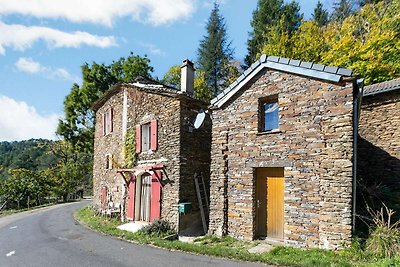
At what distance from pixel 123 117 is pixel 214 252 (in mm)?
9943

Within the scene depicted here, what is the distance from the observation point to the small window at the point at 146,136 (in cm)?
1398

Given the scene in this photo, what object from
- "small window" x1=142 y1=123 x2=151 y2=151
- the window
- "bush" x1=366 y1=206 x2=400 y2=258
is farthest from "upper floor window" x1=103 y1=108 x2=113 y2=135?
"bush" x1=366 y1=206 x2=400 y2=258

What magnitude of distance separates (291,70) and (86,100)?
2417 centimetres

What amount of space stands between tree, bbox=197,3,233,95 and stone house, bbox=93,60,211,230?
14.3 m

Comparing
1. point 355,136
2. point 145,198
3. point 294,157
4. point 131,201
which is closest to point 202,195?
point 145,198

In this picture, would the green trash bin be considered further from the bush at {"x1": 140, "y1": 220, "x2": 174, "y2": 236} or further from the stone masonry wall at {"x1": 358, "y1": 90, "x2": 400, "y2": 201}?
the stone masonry wall at {"x1": 358, "y1": 90, "x2": 400, "y2": 201}

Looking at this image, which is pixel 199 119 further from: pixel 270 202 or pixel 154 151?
pixel 270 202

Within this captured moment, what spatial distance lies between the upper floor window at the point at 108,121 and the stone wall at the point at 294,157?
8.66m

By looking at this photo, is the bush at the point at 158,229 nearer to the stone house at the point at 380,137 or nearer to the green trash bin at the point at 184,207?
the green trash bin at the point at 184,207

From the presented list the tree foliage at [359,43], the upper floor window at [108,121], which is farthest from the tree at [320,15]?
the upper floor window at [108,121]

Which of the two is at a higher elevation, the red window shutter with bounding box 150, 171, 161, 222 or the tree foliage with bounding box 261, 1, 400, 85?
the tree foliage with bounding box 261, 1, 400, 85

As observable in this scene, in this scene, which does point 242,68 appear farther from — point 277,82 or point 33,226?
point 33,226

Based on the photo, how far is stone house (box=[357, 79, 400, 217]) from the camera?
11671mm

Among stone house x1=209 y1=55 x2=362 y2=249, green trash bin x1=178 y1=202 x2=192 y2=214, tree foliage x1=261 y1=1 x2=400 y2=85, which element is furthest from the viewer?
tree foliage x1=261 y1=1 x2=400 y2=85
